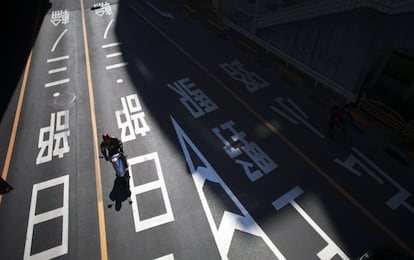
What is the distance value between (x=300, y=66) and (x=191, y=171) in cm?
1057

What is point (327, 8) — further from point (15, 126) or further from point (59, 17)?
point (59, 17)

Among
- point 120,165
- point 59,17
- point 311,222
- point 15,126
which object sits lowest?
point 311,222

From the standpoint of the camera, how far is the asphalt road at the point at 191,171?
8.77m

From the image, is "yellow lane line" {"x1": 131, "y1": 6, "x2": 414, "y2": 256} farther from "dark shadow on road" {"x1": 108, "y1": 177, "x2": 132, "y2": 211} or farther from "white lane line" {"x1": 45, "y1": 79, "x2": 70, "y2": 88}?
"white lane line" {"x1": 45, "y1": 79, "x2": 70, "y2": 88}

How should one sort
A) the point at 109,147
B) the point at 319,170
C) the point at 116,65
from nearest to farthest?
the point at 109,147, the point at 319,170, the point at 116,65

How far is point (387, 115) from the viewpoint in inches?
495

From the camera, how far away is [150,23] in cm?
2219

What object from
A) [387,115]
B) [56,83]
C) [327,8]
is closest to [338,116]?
[387,115]

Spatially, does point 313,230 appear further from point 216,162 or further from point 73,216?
point 73,216

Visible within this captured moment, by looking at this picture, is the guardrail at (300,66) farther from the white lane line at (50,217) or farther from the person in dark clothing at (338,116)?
the white lane line at (50,217)

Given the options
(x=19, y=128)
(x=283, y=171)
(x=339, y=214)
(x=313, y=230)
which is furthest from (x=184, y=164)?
(x=19, y=128)

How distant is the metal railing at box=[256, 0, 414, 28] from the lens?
990cm

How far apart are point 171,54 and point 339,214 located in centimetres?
1478

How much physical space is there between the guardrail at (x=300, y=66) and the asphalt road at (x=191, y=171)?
109 centimetres
